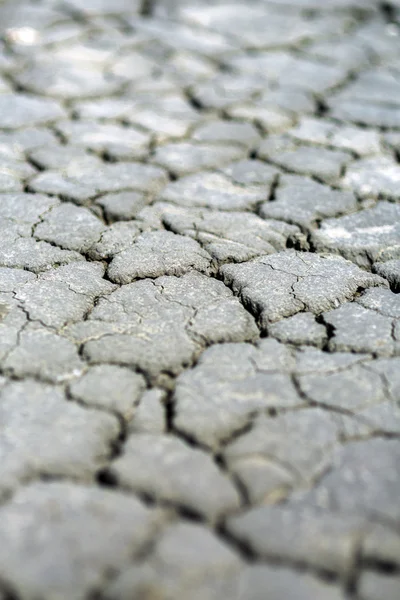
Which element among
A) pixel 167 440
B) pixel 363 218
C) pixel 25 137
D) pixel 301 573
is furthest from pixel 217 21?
pixel 301 573

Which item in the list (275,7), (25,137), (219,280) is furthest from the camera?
(275,7)

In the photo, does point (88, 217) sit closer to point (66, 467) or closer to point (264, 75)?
point (66, 467)

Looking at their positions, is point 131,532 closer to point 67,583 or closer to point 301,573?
point 67,583

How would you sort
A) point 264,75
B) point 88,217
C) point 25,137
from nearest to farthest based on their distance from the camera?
1. point 88,217
2. point 25,137
3. point 264,75

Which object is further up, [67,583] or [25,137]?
[67,583]

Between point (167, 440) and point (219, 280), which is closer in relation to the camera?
point (167, 440)

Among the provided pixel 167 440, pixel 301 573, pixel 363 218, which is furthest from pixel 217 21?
pixel 301 573
